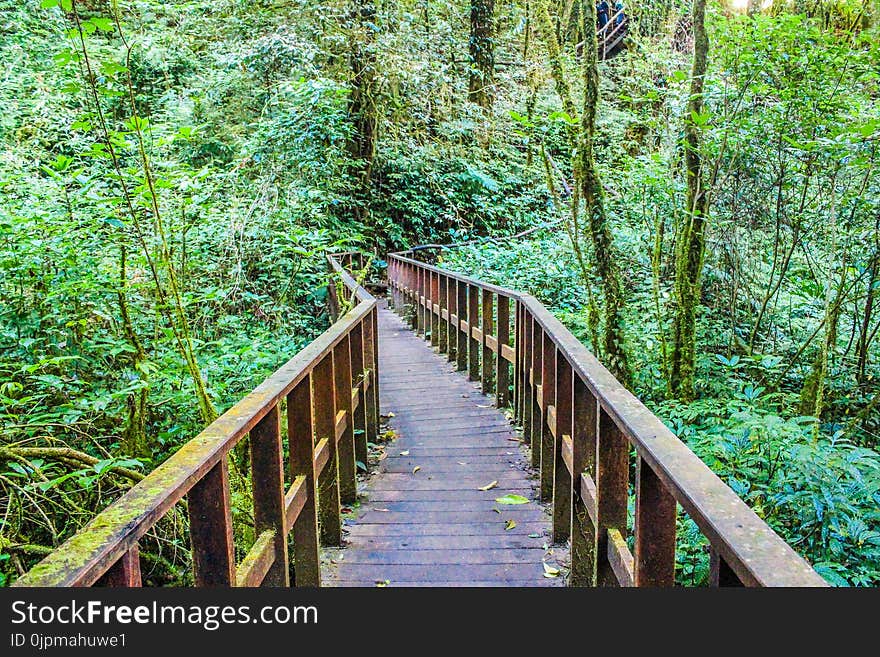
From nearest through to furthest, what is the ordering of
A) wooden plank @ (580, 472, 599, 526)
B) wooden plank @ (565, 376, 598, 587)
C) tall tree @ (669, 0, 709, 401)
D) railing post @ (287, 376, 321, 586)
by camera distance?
1. wooden plank @ (580, 472, 599, 526)
2. railing post @ (287, 376, 321, 586)
3. wooden plank @ (565, 376, 598, 587)
4. tall tree @ (669, 0, 709, 401)

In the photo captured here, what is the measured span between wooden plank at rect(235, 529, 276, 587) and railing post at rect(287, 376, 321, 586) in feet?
1.98

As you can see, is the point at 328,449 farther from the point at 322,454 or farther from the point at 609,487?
the point at 609,487

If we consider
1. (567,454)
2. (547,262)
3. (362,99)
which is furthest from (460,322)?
(362,99)

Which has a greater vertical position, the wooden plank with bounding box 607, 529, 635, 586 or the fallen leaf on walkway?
the wooden plank with bounding box 607, 529, 635, 586

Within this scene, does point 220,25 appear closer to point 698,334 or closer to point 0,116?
point 0,116

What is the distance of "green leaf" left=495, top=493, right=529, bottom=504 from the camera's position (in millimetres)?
4672

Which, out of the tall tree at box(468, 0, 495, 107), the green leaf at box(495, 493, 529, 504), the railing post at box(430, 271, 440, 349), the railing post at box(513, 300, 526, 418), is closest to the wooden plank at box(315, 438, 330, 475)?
the green leaf at box(495, 493, 529, 504)

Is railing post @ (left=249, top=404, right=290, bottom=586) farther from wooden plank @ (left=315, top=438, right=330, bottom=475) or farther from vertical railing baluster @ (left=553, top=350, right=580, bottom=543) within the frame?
vertical railing baluster @ (left=553, top=350, right=580, bottom=543)

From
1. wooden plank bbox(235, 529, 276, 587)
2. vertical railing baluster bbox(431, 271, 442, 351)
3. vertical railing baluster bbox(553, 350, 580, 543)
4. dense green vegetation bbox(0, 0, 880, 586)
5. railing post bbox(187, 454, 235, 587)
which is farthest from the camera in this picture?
vertical railing baluster bbox(431, 271, 442, 351)

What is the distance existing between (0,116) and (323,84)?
628cm

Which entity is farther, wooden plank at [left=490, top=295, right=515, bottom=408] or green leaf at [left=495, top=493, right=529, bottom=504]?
wooden plank at [left=490, top=295, right=515, bottom=408]

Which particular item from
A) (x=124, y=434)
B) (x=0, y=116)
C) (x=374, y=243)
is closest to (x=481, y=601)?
(x=124, y=434)

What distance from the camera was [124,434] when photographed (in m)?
5.53

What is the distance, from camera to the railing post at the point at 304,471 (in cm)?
318
